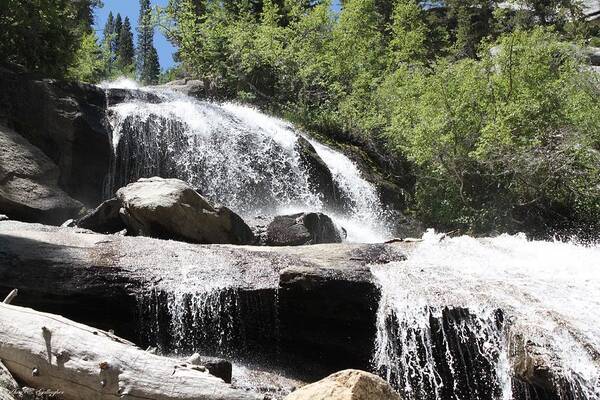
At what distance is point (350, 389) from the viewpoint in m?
4.26

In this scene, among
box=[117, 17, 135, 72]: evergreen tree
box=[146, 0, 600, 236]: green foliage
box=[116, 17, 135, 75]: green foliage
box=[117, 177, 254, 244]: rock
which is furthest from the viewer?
box=[117, 17, 135, 72]: evergreen tree

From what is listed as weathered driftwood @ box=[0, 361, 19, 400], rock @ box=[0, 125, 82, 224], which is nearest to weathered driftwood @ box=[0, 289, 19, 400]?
weathered driftwood @ box=[0, 361, 19, 400]

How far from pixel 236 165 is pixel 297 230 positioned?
5066 millimetres

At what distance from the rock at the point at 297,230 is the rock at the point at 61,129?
5.36m

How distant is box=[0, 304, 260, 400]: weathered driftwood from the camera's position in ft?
14.8

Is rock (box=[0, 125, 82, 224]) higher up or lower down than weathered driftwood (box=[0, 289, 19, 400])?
higher up

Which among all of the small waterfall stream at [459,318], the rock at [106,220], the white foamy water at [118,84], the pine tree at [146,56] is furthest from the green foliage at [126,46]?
the small waterfall stream at [459,318]

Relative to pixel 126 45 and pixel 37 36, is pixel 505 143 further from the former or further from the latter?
pixel 126 45

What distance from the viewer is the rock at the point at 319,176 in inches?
691

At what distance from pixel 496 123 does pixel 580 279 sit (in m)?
9.10

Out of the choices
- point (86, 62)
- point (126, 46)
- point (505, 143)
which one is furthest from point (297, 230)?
point (126, 46)

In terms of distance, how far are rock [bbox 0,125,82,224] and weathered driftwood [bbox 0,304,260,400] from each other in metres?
7.82

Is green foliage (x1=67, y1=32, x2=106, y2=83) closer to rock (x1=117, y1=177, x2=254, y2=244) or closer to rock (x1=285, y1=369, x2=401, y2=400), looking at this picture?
rock (x1=117, y1=177, x2=254, y2=244)

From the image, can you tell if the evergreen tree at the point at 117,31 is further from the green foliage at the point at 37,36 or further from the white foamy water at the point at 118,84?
the green foliage at the point at 37,36
